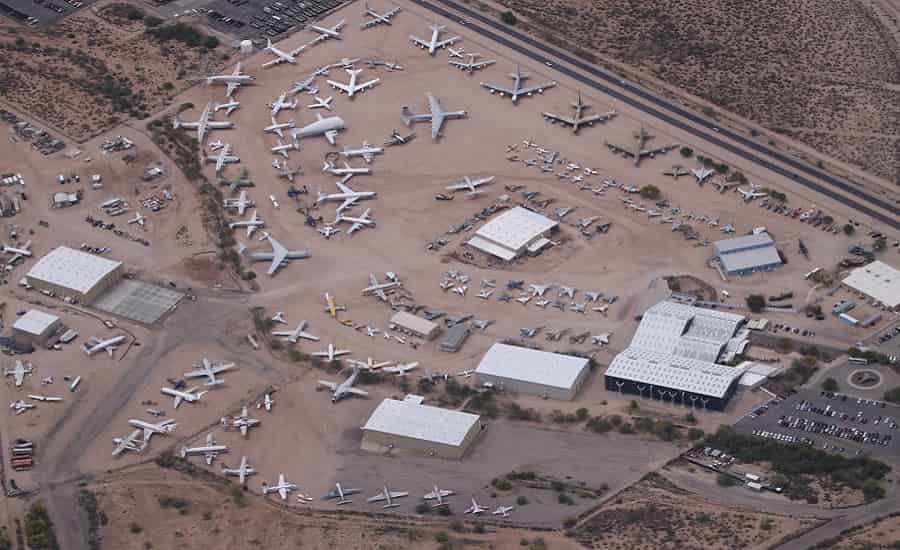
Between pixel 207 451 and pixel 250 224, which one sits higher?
pixel 250 224

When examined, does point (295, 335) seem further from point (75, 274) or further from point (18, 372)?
point (18, 372)

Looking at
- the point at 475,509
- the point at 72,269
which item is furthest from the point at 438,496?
the point at 72,269

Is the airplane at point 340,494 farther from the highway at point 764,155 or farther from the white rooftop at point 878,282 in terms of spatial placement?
the highway at point 764,155

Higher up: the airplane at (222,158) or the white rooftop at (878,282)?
the white rooftop at (878,282)

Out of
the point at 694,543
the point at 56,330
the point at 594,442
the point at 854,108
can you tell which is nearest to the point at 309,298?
the point at 56,330

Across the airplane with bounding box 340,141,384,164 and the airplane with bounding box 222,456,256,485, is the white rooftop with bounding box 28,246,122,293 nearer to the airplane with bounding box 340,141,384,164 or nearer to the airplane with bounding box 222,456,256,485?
the airplane with bounding box 222,456,256,485

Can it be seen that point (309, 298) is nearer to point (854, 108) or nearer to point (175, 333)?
point (175, 333)

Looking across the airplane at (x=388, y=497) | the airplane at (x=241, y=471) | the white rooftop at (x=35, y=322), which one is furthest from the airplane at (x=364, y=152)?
the airplane at (x=388, y=497)
